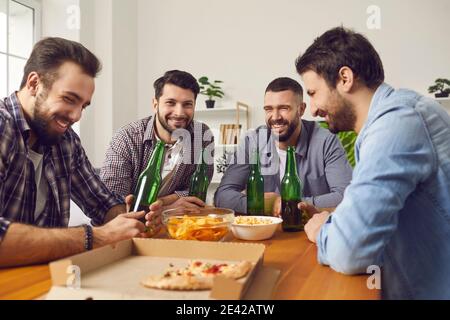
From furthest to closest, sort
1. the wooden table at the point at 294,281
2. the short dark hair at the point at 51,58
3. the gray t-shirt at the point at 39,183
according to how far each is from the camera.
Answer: the gray t-shirt at the point at 39,183, the short dark hair at the point at 51,58, the wooden table at the point at 294,281

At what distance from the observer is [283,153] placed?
2.31 metres

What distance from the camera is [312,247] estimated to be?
1.11 metres

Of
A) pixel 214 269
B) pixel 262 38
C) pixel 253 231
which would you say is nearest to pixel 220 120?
pixel 262 38

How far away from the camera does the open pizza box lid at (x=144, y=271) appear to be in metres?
0.61

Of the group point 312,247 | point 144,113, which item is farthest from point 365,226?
point 144,113

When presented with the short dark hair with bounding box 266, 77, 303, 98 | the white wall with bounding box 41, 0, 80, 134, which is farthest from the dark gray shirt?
the white wall with bounding box 41, 0, 80, 134

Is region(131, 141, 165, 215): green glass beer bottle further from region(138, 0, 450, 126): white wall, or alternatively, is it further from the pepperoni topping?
region(138, 0, 450, 126): white wall

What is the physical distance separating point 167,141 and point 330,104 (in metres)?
1.24

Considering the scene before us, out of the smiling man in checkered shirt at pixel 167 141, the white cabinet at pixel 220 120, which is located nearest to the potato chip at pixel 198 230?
the smiling man in checkered shirt at pixel 167 141

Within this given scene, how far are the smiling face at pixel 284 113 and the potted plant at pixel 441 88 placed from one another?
1771mm

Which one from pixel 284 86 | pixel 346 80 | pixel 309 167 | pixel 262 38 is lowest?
pixel 309 167

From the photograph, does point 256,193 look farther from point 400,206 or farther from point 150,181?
point 400,206

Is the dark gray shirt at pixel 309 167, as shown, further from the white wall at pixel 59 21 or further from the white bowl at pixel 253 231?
the white wall at pixel 59 21

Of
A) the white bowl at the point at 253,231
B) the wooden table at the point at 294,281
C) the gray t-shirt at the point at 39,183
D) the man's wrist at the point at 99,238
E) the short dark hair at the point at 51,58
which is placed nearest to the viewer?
the wooden table at the point at 294,281
